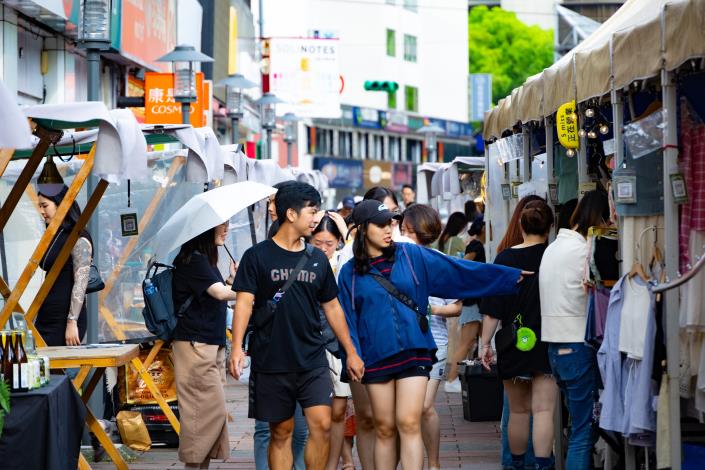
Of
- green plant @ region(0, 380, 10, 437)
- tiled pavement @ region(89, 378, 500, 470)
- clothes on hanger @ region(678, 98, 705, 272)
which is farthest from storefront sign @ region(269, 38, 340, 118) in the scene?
green plant @ region(0, 380, 10, 437)

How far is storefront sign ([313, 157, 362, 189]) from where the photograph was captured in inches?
2584

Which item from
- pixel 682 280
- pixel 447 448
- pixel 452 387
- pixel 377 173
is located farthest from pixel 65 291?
pixel 377 173

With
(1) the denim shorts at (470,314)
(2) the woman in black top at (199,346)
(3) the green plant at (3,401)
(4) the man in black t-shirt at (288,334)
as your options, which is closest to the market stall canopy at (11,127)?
(3) the green plant at (3,401)

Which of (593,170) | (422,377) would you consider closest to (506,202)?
(593,170)

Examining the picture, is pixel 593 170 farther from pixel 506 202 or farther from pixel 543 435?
pixel 506 202

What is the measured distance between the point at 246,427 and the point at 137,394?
183 centimetres

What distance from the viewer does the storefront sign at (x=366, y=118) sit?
68.1 metres

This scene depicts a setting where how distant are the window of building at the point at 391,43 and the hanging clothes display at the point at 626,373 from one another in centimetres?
6315

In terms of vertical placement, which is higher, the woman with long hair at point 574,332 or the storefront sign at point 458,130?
the storefront sign at point 458,130

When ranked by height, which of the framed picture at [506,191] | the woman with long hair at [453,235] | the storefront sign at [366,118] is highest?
the storefront sign at [366,118]

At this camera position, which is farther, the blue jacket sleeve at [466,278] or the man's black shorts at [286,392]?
the blue jacket sleeve at [466,278]

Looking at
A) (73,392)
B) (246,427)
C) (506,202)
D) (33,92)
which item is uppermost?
(33,92)

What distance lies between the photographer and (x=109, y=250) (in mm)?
13008

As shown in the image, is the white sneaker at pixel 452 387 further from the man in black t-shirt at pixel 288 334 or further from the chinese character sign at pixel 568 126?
the man in black t-shirt at pixel 288 334
